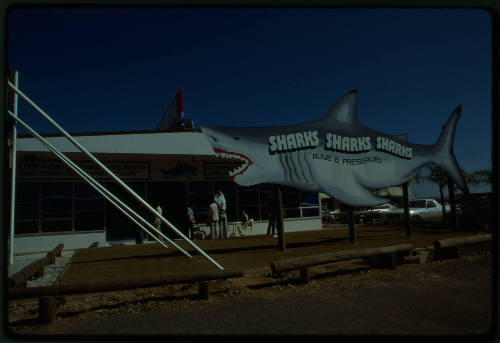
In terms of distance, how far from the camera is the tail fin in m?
9.03

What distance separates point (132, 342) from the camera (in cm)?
359

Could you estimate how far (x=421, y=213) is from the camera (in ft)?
64.3

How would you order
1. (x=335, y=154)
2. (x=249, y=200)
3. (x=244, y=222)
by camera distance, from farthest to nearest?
(x=249, y=200) → (x=244, y=222) → (x=335, y=154)

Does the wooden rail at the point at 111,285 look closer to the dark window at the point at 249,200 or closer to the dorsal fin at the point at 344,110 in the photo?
the dorsal fin at the point at 344,110

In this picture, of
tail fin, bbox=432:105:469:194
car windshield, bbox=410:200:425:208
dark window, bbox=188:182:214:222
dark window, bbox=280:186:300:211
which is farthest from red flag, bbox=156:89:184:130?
car windshield, bbox=410:200:425:208

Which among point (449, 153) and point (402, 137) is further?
point (402, 137)

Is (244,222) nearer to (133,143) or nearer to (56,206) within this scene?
(133,143)

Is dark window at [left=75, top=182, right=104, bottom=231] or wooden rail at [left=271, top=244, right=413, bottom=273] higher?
dark window at [left=75, top=182, right=104, bottom=231]

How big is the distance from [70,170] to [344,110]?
35.1 ft

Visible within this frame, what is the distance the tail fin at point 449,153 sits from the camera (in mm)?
9031

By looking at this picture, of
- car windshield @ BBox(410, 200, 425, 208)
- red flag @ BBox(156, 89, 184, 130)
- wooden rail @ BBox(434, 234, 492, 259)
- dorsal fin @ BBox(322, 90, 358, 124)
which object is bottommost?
wooden rail @ BBox(434, 234, 492, 259)

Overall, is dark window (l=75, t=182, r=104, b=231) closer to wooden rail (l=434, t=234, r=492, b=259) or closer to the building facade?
the building facade

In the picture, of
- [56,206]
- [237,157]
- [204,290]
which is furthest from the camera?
[56,206]

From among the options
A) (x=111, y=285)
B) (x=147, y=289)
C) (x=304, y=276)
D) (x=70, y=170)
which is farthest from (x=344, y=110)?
(x=70, y=170)
